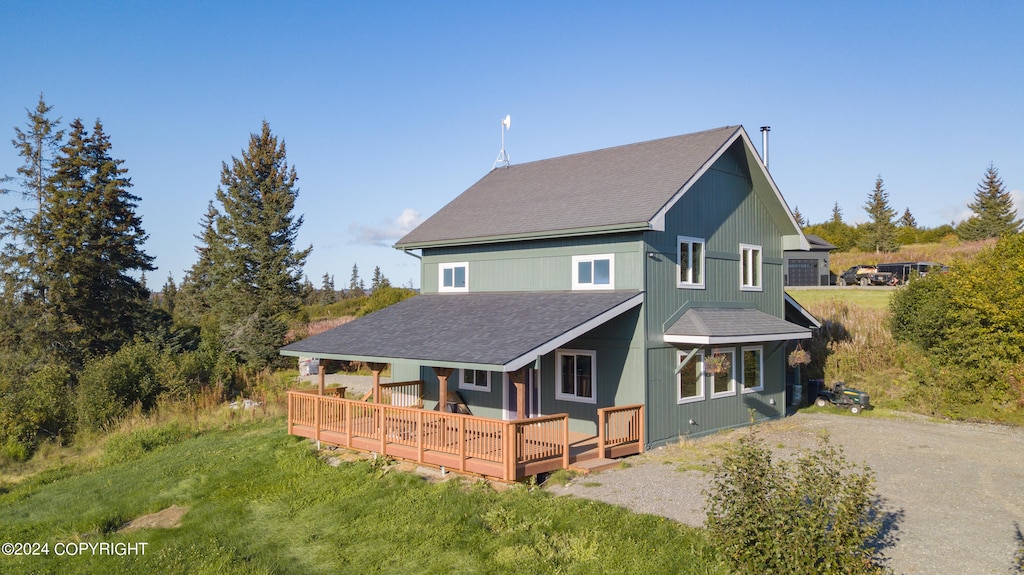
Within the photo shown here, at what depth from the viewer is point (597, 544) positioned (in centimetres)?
853

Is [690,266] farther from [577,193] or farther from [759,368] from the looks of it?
[759,368]

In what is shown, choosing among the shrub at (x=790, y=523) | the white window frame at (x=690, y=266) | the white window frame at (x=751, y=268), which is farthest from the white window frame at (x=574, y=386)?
the shrub at (x=790, y=523)

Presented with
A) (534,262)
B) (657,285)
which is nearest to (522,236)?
(534,262)

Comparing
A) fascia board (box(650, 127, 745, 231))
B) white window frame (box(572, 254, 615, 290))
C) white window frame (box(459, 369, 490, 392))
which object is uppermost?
fascia board (box(650, 127, 745, 231))

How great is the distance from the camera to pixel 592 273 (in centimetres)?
1534

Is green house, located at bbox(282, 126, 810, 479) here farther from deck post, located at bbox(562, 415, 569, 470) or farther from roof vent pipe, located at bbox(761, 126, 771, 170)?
roof vent pipe, located at bbox(761, 126, 771, 170)

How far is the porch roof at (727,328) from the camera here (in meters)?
14.4

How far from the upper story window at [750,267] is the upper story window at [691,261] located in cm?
191

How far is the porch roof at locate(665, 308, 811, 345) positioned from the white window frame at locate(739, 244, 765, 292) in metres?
0.80

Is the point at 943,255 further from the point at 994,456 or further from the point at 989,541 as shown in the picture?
the point at 989,541

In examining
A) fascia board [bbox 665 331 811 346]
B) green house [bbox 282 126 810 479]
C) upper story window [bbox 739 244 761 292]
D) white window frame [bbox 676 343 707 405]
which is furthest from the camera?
upper story window [bbox 739 244 761 292]

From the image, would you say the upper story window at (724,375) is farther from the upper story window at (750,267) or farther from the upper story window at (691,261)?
the upper story window at (750,267)

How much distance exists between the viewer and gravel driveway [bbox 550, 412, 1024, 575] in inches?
327

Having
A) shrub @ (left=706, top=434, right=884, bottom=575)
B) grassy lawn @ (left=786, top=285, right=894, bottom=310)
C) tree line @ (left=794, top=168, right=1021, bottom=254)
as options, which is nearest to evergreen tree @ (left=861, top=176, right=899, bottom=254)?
tree line @ (left=794, top=168, right=1021, bottom=254)
